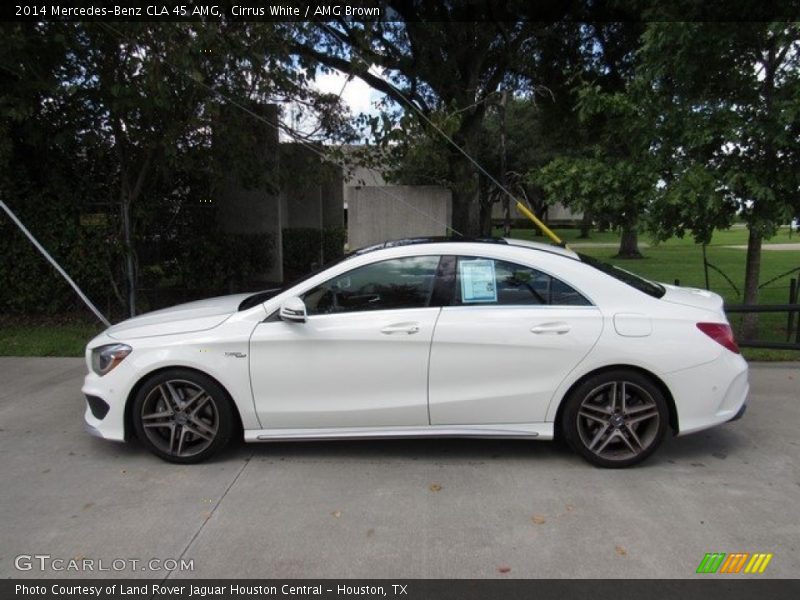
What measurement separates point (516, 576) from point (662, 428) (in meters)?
1.76

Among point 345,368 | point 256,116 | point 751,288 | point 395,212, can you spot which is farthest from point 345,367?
point 395,212

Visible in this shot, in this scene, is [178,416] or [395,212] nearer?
[178,416]

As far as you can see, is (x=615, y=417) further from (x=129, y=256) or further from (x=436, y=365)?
(x=129, y=256)

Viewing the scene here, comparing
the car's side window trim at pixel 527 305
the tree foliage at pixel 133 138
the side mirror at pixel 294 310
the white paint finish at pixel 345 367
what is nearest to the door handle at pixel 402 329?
the white paint finish at pixel 345 367

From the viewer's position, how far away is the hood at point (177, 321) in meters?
4.44

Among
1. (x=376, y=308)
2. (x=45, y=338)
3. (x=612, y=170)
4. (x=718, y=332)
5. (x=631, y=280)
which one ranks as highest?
(x=612, y=170)

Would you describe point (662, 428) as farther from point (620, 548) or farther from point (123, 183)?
point (123, 183)

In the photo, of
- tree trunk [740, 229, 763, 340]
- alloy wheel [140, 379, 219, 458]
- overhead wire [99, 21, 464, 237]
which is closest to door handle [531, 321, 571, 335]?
overhead wire [99, 21, 464, 237]

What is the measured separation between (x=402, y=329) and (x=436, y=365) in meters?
0.33

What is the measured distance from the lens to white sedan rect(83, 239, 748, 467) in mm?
4270

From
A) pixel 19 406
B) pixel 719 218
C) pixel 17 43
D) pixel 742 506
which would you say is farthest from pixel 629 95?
pixel 19 406

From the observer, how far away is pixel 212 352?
431 centimetres

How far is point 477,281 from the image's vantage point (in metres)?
4.45

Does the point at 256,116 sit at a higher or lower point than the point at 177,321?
higher
